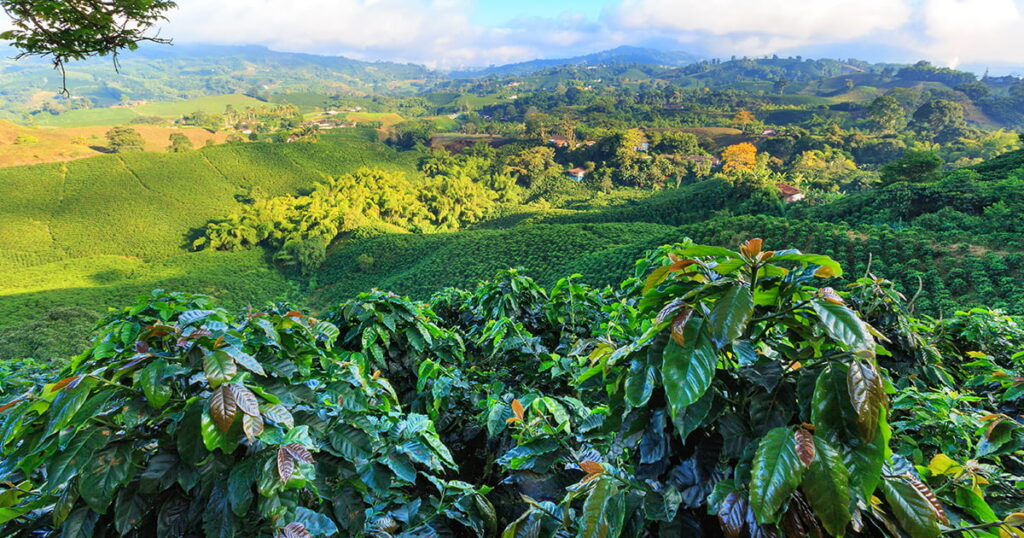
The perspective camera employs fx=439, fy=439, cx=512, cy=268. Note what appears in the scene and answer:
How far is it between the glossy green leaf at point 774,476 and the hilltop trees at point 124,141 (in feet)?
214

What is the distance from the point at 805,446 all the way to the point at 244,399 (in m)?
1.28

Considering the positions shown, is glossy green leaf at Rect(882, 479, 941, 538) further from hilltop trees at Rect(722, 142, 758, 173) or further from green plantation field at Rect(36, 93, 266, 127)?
green plantation field at Rect(36, 93, 266, 127)

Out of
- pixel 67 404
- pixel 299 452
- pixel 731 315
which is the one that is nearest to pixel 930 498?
pixel 731 315

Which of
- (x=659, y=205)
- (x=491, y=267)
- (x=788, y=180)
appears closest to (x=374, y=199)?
(x=491, y=267)

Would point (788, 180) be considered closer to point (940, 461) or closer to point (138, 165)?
point (940, 461)

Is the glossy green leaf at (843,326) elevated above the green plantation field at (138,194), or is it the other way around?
the glossy green leaf at (843,326)

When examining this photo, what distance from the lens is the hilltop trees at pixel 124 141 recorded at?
4884 centimetres

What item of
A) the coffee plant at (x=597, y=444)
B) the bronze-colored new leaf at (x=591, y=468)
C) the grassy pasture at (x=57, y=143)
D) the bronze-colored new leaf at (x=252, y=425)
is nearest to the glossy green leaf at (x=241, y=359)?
the coffee plant at (x=597, y=444)

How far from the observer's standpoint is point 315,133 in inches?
2291

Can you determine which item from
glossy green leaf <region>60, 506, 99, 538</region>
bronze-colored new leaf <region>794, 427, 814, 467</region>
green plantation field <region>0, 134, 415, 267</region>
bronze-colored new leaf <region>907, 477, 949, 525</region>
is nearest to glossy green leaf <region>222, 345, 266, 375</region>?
glossy green leaf <region>60, 506, 99, 538</region>

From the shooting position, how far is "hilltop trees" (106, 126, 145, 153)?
4884 cm

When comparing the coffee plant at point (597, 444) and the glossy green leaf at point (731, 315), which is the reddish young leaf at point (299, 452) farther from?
the glossy green leaf at point (731, 315)

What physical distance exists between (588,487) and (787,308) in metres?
0.66

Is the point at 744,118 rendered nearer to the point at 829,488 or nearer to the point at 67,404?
the point at 829,488
